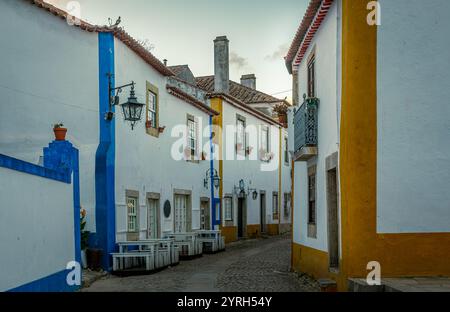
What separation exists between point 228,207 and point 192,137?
5.83m

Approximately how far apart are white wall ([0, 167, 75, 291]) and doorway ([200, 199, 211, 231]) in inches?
511

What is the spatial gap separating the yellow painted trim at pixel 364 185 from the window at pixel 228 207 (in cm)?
1778

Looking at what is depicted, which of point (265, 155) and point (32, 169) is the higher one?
point (265, 155)

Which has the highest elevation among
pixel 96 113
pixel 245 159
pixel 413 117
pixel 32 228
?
pixel 96 113

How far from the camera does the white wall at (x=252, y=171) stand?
27656 millimetres

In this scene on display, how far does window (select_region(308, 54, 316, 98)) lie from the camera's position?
13622mm

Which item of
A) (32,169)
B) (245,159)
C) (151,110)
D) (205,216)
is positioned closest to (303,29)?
(151,110)

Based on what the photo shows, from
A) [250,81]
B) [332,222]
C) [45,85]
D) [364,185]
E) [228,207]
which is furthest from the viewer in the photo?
[250,81]

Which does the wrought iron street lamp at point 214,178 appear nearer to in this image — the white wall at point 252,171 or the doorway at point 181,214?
the white wall at point 252,171

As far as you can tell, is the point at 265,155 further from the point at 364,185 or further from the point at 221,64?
the point at 364,185

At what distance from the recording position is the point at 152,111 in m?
19.0

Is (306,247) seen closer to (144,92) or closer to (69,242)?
(69,242)

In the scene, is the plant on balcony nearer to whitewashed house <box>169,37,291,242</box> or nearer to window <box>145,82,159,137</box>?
whitewashed house <box>169,37,291,242</box>

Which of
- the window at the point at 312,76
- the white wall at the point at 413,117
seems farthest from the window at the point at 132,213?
the white wall at the point at 413,117
